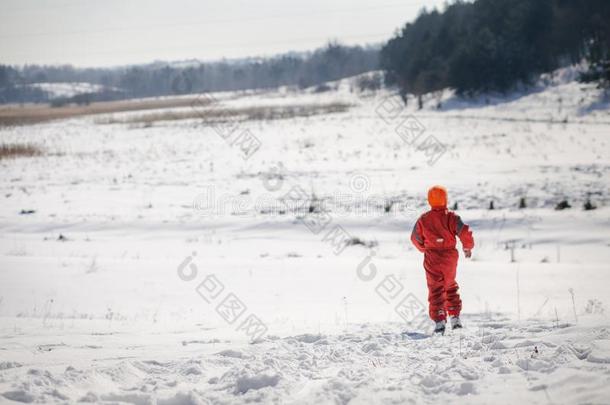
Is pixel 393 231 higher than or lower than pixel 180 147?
lower

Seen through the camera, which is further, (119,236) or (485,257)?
(119,236)

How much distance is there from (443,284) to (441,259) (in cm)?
28

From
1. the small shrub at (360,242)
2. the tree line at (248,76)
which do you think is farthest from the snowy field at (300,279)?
the tree line at (248,76)

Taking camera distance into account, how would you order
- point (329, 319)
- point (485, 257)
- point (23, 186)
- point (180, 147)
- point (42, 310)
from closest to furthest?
point (329, 319) < point (42, 310) < point (485, 257) < point (23, 186) < point (180, 147)

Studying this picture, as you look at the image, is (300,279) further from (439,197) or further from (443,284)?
(439,197)

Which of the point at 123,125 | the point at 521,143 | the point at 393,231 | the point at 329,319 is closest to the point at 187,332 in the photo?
the point at 329,319

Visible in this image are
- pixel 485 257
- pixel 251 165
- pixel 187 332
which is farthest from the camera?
pixel 251 165

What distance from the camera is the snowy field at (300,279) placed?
12.2ft

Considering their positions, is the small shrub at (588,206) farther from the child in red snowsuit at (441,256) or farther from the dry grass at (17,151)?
the dry grass at (17,151)

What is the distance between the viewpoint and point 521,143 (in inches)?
846

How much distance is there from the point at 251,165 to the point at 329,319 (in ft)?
49.4

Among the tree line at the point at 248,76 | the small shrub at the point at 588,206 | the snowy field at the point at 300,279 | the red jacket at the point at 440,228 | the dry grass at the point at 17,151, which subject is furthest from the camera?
the tree line at the point at 248,76

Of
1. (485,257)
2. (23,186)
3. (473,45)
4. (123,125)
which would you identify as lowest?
(485,257)

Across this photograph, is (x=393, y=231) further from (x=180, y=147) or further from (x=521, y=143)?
(x=180, y=147)
